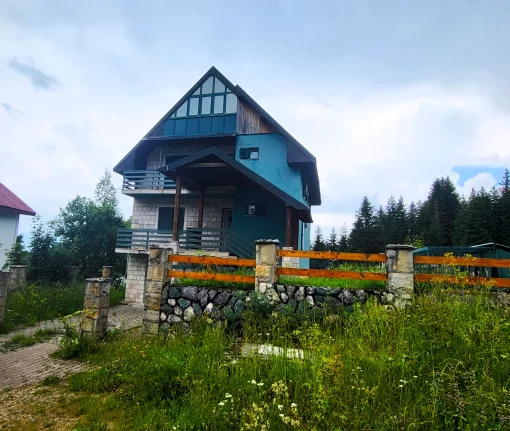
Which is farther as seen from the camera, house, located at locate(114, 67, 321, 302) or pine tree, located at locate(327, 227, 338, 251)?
pine tree, located at locate(327, 227, 338, 251)

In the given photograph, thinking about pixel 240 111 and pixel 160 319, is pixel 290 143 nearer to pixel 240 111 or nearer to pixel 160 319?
pixel 240 111

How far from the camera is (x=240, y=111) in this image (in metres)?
17.0

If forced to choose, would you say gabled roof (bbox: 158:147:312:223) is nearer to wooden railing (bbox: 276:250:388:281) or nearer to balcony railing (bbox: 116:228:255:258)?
balcony railing (bbox: 116:228:255:258)

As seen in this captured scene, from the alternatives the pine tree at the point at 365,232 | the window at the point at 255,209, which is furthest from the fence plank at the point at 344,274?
the pine tree at the point at 365,232

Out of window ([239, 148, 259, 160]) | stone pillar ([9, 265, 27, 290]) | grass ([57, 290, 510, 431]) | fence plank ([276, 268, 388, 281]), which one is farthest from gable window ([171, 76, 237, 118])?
grass ([57, 290, 510, 431])

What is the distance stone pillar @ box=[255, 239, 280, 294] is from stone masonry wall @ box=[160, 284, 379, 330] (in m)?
0.19

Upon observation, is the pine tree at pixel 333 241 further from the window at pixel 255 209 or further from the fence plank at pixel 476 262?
the fence plank at pixel 476 262

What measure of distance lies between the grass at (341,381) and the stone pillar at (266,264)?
4.70ft

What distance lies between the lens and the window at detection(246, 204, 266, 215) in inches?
643

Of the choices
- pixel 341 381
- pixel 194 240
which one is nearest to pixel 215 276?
pixel 341 381

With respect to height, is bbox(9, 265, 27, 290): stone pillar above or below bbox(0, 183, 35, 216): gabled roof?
below

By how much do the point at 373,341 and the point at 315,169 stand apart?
13.7 m

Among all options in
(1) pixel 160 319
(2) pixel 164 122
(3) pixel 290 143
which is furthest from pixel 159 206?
(1) pixel 160 319

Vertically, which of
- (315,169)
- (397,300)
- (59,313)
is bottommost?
(59,313)
